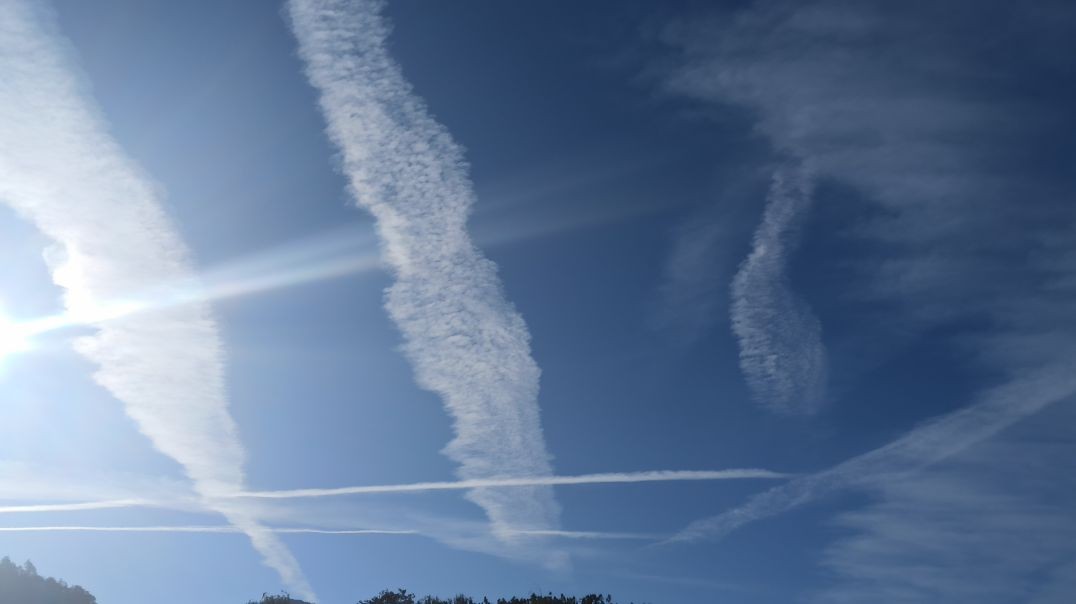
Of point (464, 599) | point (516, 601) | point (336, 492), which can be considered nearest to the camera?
point (516, 601)

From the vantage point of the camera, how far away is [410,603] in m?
44.5

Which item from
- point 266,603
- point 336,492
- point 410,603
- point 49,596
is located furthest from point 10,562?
point 410,603

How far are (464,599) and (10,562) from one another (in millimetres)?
27250

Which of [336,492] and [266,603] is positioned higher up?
[336,492]

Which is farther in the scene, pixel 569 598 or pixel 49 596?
pixel 49 596

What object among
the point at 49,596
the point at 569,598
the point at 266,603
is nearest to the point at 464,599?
the point at 569,598

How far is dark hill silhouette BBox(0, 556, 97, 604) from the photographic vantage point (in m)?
45.9

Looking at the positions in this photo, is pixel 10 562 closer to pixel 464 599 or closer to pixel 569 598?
pixel 464 599

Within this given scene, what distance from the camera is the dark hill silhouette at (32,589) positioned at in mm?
45938

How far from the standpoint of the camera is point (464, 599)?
45.4 metres

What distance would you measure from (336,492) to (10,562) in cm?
1971

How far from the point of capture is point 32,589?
47.1 m

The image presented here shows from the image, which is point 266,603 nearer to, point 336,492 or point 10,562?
point 336,492

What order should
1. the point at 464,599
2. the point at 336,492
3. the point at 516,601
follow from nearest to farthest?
the point at 516,601
the point at 464,599
the point at 336,492
